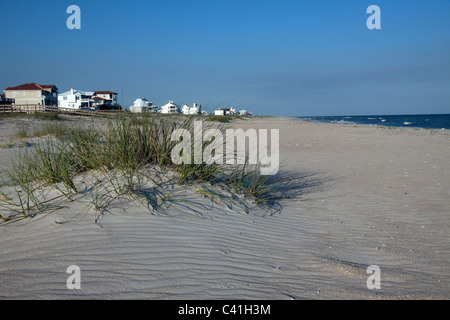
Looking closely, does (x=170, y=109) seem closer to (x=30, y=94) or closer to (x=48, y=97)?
(x=30, y=94)

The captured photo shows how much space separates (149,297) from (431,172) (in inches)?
336

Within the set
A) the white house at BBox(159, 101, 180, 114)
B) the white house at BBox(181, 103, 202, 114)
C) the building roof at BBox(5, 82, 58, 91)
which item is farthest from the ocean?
the building roof at BBox(5, 82, 58, 91)

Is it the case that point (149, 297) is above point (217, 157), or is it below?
below

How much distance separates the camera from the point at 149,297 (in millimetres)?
2422

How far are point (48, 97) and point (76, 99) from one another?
12.7ft

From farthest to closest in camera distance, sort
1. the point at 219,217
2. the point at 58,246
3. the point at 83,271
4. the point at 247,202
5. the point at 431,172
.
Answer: the point at 431,172, the point at 247,202, the point at 219,217, the point at 58,246, the point at 83,271

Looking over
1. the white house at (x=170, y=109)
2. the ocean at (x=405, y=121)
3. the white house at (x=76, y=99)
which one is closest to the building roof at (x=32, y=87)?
the white house at (x=76, y=99)

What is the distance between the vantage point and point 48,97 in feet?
158

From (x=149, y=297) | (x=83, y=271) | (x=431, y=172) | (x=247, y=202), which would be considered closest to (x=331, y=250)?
(x=247, y=202)

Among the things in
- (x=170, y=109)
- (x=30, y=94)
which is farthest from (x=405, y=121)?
(x=170, y=109)

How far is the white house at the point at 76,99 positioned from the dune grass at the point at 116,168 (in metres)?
49.6

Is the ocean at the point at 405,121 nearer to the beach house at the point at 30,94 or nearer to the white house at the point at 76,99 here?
the white house at the point at 76,99
